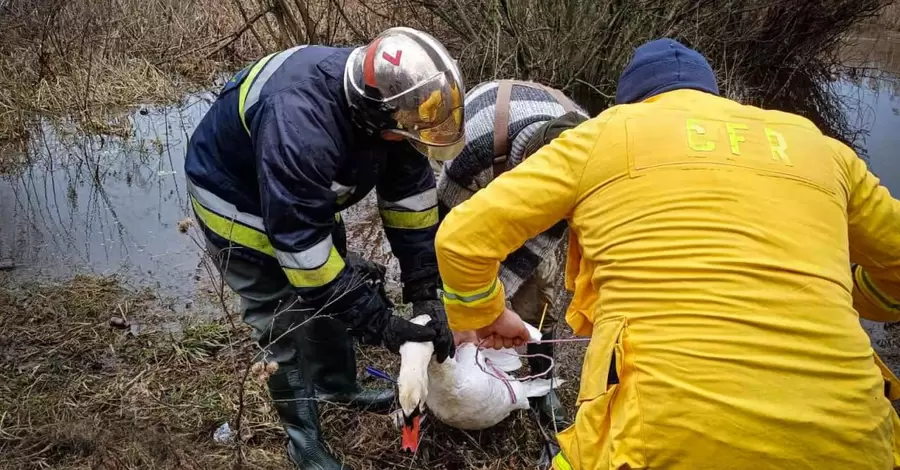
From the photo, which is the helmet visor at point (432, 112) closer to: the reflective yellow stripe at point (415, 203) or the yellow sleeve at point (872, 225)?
the reflective yellow stripe at point (415, 203)

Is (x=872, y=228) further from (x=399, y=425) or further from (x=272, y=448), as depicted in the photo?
(x=272, y=448)

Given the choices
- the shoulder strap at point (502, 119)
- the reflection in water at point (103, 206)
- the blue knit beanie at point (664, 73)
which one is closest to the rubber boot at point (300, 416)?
the shoulder strap at point (502, 119)

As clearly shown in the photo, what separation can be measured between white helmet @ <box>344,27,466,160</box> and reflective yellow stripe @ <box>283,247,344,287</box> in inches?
18.0

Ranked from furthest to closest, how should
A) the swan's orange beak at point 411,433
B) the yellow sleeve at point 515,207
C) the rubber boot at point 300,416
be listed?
the rubber boot at point 300,416 < the swan's orange beak at point 411,433 < the yellow sleeve at point 515,207

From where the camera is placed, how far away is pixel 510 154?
8.41 ft

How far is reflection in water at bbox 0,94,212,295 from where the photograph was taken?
4508 millimetres

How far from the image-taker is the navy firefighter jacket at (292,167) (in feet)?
6.77

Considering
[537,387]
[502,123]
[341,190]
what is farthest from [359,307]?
[537,387]

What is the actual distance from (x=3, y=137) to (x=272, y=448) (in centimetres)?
522

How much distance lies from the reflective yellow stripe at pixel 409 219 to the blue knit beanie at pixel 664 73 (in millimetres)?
1101

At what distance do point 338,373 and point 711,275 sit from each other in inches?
82.1

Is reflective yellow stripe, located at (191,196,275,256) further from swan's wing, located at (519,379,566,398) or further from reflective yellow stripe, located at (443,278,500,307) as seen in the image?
swan's wing, located at (519,379,566,398)

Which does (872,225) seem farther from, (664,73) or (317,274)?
(317,274)

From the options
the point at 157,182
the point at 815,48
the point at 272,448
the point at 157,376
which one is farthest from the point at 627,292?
the point at 815,48
